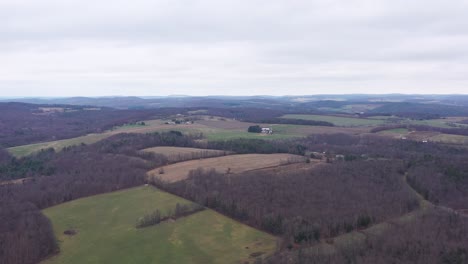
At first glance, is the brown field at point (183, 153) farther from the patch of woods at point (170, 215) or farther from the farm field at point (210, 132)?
the patch of woods at point (170, 215)

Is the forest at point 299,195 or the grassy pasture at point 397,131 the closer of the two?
the forest at point 299,195

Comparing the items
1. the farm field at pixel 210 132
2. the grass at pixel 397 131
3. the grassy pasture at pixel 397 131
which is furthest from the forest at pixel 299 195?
the grass at pixel 397 131

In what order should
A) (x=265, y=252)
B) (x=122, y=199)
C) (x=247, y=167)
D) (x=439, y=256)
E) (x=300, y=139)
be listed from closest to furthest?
(x=439, y=256)
(x=265, y=252)
(x=122, y=199)
(x=247, y=167)
(x=300, y=139)

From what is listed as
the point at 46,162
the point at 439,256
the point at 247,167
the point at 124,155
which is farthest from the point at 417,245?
the point at 46,162

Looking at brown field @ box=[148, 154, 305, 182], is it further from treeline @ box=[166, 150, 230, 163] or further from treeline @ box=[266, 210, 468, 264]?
treeline @ box=[266, 210, 468, 264]

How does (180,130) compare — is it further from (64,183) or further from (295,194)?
(295,194)

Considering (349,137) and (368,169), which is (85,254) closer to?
(368,169)
